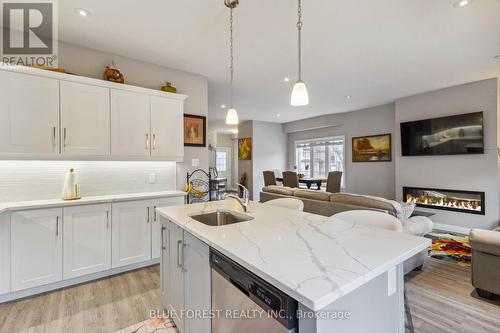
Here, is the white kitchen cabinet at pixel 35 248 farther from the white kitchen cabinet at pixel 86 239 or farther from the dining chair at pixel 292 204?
the dining chair at pixel 292 204

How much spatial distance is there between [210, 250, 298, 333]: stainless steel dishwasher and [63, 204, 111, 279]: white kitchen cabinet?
6.59 ft

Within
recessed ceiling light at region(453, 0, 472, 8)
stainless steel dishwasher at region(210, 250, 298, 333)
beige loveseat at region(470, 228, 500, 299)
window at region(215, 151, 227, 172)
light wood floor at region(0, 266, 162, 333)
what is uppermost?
recessed ceiling light at region(453, 0, 472, 8)

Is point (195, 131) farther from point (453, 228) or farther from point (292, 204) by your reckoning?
point (453, 228)

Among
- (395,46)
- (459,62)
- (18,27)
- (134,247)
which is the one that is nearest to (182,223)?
(134,247)

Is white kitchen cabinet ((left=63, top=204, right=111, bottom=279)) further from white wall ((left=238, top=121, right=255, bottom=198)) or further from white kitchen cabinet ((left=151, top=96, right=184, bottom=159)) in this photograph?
white wall ((left=238, top=121, right=255, bottom=198))

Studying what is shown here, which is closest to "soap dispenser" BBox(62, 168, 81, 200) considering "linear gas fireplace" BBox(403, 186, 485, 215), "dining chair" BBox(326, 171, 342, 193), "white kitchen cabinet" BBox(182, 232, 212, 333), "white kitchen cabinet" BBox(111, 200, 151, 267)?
"white kitchen cabinet" BBox(111, 200, 151, 267)

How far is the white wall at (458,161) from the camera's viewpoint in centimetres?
409

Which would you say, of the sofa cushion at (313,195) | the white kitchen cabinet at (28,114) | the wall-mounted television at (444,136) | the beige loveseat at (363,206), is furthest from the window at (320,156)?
the white kitchen cabinet at (28,114)

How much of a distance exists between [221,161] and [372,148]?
658cm

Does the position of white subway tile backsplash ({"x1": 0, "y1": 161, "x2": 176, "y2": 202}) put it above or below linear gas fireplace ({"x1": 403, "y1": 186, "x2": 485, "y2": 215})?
above

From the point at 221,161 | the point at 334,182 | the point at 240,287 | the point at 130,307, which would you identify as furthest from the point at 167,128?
the point at 221,161

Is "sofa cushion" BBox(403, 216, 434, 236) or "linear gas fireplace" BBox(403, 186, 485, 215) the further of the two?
"linear gas fireplace" BBox(403, 186, 485, 215)

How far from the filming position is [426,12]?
2.31m

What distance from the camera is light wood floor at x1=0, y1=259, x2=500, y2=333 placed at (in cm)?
190
